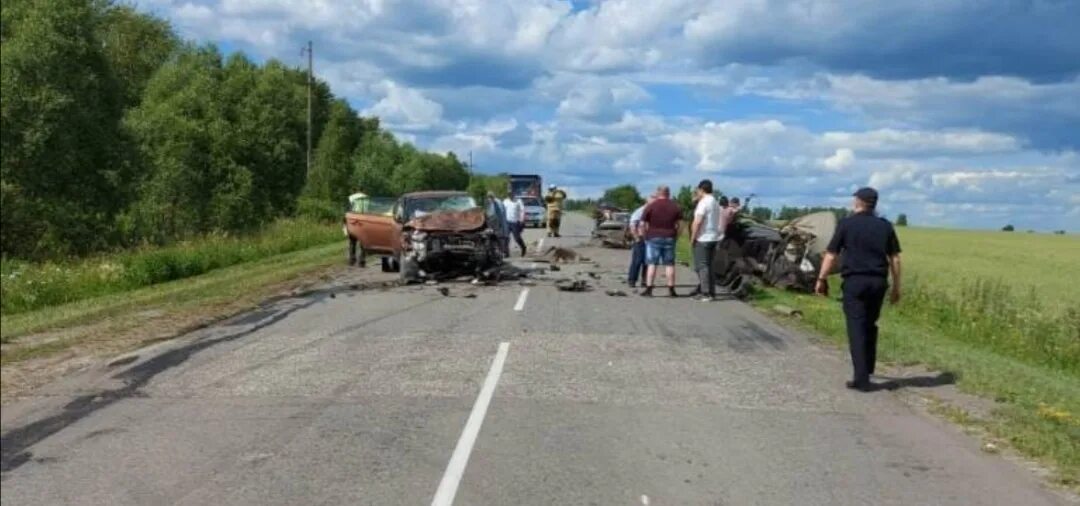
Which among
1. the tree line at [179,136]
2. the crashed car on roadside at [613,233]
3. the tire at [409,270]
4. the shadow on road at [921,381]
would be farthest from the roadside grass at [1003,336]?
the tree line at [179,136]

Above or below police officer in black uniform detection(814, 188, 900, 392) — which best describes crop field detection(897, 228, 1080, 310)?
below

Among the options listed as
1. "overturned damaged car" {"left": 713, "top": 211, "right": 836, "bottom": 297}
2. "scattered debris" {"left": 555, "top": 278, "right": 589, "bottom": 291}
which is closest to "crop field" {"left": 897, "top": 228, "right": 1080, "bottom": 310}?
"overturned damaged car" {"left": 713, "top": 211, "right": 836, "bottom": 297}

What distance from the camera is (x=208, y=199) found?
187 ft

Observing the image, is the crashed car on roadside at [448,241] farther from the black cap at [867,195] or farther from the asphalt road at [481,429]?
the black cap at [867,195]

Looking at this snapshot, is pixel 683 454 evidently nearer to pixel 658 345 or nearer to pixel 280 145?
pixel 658 345

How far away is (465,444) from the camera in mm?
7934

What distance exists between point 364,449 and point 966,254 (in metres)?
39.3

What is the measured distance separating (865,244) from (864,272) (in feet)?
0.89

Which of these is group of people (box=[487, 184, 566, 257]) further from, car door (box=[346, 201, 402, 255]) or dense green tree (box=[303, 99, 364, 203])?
dense green tree (box=[303, 99, 364, 203])

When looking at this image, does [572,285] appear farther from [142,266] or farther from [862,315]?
[862,315]

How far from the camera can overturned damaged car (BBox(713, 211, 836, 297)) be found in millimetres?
22859

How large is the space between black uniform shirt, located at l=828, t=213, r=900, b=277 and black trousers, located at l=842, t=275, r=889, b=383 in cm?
10

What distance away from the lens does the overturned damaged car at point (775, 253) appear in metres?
22.9

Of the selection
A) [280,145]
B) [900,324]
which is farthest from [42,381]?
[280,145]
